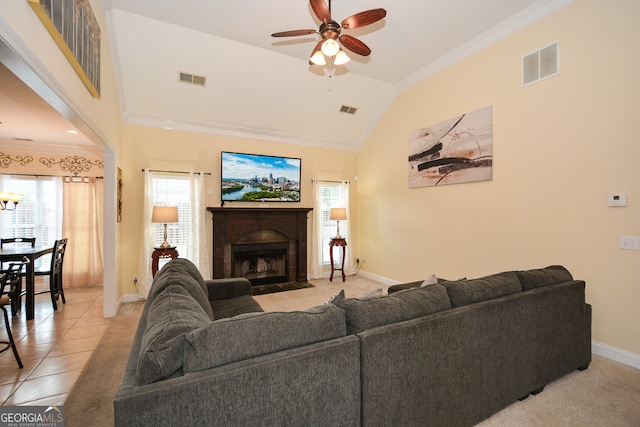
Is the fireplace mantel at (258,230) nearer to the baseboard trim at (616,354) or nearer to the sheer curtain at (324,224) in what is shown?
the sheer curtain at (324,224)

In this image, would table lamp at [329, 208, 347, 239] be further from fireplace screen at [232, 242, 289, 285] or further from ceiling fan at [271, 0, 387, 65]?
ceiling fan at [271, 0, 387, 65]

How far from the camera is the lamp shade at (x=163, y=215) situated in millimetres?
4266

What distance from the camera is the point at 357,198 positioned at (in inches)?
258

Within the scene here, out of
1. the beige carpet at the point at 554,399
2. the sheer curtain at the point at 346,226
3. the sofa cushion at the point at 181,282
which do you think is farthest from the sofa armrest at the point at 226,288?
the sheer curtain at the point at 346,226

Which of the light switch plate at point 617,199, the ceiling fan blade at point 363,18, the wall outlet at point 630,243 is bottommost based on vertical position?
the wall outlet at point 630,243

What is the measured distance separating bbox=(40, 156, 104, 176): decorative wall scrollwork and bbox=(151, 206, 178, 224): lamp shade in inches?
98.6

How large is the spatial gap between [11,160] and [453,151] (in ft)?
24.7

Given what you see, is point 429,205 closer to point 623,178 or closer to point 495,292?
point 623,178

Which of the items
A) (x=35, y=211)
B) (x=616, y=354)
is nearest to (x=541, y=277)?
(x=616, y=354)

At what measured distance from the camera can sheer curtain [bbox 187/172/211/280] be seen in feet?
16.1

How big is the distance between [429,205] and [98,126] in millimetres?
4518

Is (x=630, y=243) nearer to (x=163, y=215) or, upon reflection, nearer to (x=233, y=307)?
(x=233, y=307)

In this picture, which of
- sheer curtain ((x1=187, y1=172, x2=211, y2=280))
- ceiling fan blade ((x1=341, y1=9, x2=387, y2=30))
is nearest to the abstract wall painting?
ceiling fan blade ((x1=341, y1=9, x2=387, y2=30))

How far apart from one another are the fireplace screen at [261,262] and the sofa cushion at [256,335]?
13.7ft
